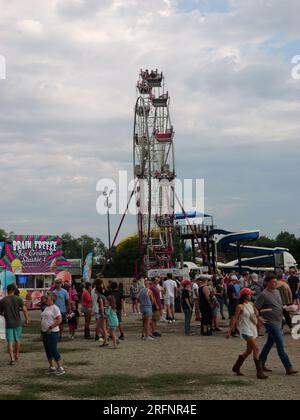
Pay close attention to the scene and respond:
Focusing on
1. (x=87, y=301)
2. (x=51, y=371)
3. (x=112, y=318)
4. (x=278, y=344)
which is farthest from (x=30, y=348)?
(x=278, y=344)

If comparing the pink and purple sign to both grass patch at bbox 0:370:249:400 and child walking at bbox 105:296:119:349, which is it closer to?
child walking at bbox 105:296:119:349

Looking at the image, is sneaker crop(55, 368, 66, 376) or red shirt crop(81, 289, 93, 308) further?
red shirt crop(81, 289, 93, 308)

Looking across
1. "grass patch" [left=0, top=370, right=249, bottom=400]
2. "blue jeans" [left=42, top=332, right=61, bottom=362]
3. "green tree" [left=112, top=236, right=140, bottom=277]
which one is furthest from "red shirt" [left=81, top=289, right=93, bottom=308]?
"green tree" [left=112, top=236, right=140, bottom=277]

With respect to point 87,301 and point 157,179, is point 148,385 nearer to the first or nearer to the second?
point 87,301

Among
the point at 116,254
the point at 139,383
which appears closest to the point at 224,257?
the point at 116,254

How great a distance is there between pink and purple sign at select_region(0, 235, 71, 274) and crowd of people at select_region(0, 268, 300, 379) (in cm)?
1067

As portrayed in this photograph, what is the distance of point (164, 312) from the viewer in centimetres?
2358

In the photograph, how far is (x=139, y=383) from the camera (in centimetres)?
995

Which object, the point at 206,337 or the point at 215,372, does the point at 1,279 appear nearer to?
the point at 206,337

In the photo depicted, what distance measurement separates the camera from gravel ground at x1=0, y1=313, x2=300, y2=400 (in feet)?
29.9
